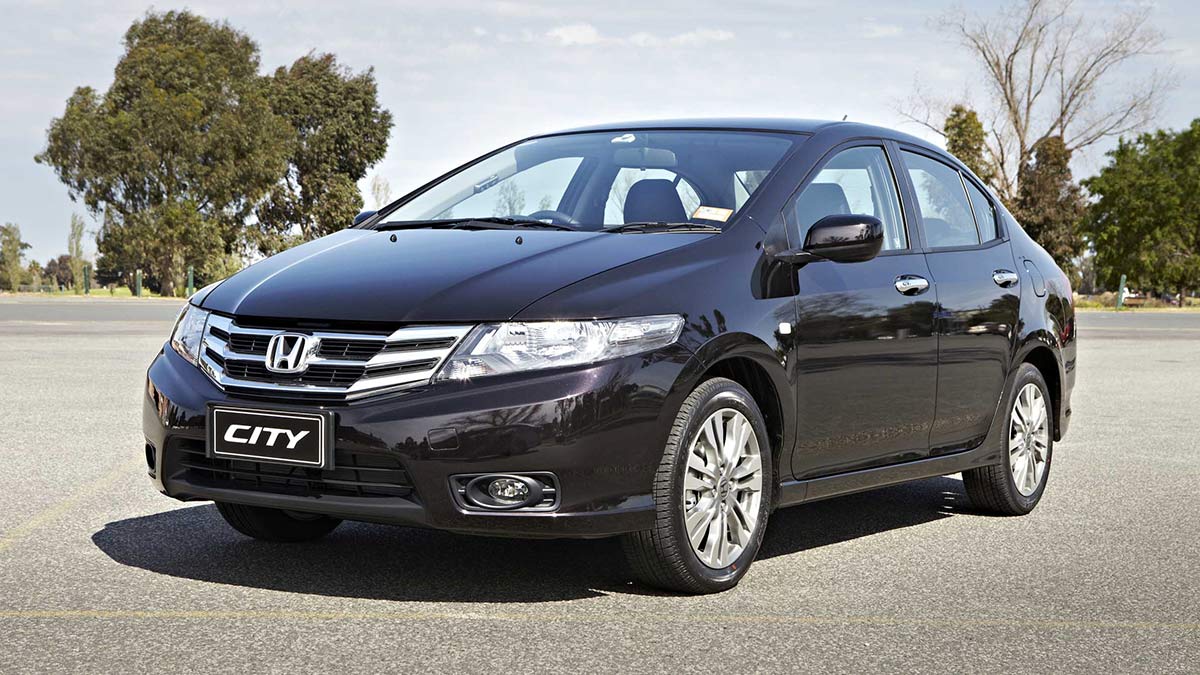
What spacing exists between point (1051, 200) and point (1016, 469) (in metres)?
61.3

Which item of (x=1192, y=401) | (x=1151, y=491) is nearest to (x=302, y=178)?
(x=1192, y=401)

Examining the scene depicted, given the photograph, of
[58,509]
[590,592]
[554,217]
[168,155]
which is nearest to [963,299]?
[554,217]

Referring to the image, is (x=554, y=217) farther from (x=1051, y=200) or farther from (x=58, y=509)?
(x=1051, y=200)

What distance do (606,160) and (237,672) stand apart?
10.2 feet

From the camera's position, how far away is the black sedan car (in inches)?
186

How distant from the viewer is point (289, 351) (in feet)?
16.0

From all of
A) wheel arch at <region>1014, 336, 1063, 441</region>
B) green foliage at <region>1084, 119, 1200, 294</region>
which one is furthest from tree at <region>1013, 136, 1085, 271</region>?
wheel arch at <region>1014, 336, 1063, 441</region>

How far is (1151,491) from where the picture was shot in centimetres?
789

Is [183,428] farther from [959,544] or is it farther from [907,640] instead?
[959,544]

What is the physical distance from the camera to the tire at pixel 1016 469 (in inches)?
279

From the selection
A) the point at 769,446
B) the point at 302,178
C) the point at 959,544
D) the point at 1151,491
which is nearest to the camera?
the point at 769,446

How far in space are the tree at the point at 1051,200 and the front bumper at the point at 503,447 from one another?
60.3m

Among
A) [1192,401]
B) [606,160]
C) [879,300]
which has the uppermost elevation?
[606,160]

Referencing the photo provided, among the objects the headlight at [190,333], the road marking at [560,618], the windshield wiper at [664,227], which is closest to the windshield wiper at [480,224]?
the windshield wiper at [664,227]
